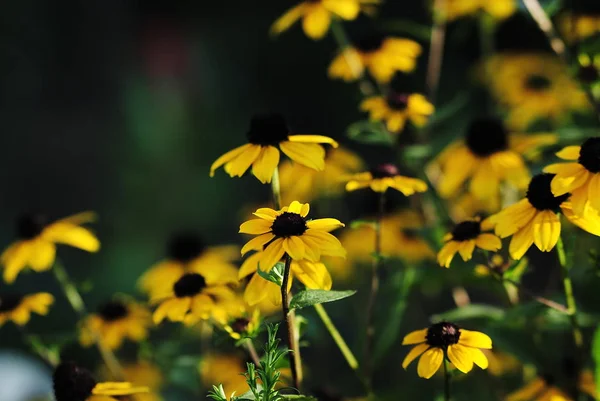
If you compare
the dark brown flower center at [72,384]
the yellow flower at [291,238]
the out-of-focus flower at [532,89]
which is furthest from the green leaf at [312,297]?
the out-of-focus flower at [532,89]

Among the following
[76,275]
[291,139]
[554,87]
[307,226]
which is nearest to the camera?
[307,226]

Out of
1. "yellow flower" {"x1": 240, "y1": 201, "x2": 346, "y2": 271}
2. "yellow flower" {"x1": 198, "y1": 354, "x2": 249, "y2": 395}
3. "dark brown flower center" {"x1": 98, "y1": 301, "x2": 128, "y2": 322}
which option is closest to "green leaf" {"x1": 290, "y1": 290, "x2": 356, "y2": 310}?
"yellow flower" {"x1": 240, "y1": 201, "x2": 346, "y2": 271}

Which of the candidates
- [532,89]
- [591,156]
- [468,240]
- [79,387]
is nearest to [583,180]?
[591,156]

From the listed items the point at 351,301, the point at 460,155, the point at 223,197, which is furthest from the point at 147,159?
the point at 460,155

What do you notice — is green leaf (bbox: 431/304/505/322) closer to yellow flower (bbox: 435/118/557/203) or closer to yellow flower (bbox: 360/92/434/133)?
yellow flower (bbox: 435/118/557/203)

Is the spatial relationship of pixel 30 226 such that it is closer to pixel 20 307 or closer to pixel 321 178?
pixel 20 307

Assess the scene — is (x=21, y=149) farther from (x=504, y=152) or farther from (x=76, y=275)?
(x=504, y=152)
